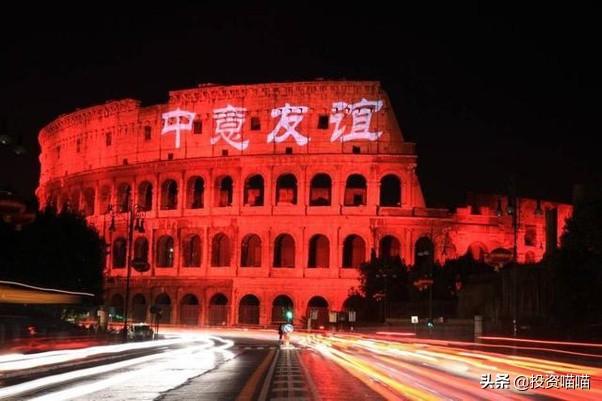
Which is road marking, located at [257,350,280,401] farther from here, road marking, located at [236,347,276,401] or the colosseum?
the colosseum

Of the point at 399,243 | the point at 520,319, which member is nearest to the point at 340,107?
the point at 399,243

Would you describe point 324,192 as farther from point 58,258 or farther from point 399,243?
point 58,258

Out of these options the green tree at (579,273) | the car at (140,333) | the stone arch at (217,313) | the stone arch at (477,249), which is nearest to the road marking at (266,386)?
the green tree at (579,273)

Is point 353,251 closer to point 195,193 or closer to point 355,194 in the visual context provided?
point 355,194

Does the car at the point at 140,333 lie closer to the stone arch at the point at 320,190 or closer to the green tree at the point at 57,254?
the green tree at the point at 57,254

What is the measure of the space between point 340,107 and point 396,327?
1144 inches

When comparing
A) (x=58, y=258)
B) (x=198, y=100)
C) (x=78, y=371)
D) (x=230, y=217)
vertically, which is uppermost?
(x=198, y=100)

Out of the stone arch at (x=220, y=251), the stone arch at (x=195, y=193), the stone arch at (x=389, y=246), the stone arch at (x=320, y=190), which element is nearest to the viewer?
the stone arch at (x=389, y=246)

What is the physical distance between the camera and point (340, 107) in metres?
74.6

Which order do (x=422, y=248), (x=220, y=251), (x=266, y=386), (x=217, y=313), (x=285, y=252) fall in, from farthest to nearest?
(x=220, y=251) → (x=285, y=252) → (x=217, y=313) → (x=422, y=248) → (x=266, y=386)

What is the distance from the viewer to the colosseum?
2911 inches

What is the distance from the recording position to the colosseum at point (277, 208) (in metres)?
73.9

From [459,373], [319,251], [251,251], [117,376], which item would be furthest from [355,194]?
[117,376]

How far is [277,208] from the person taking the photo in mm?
74875
